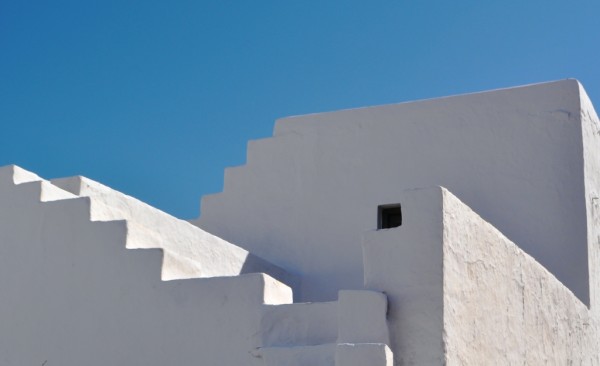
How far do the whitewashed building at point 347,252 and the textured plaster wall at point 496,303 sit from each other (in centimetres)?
2

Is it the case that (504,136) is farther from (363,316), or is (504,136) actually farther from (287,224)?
(363,316)

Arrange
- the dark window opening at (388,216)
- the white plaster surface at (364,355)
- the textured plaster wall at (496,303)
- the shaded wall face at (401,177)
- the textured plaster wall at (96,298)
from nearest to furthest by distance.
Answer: the white plaster surface at (364,355)
the textured plaster wall at (496,303)
the textured plaster wall at (96,298)
the shaded wall face at (401,177)
the dark window opening at (388,216)

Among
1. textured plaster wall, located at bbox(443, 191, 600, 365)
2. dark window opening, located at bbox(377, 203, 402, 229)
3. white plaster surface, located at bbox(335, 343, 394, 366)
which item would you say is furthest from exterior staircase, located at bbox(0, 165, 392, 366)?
dark window opening, located at bbox(377, 203, 402, 229)

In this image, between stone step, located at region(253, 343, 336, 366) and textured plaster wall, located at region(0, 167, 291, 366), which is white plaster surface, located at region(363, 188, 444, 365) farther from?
textured plaster wall, located at region(0, 167, 291, 366)

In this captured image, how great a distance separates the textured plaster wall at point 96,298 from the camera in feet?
25.9

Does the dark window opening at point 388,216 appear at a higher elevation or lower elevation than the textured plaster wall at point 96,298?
higher

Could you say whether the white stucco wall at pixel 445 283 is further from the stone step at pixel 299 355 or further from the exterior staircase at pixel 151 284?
the stone step at pixel 299 355

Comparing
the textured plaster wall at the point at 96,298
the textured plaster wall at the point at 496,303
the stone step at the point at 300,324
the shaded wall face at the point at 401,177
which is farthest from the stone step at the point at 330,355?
the shaded wall face at the point at 401,177

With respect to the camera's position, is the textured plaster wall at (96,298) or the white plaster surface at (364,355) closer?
the white plaster surface at (364,355)

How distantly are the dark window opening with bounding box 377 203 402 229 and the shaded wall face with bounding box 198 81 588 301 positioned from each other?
2.8 inches

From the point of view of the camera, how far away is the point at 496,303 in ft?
25.2

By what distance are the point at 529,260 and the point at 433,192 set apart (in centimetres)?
207

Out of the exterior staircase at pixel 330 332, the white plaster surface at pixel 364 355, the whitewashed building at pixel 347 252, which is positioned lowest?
the white plaster surface at pixel 364 355

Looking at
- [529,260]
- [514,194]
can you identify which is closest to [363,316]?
[529,260]
